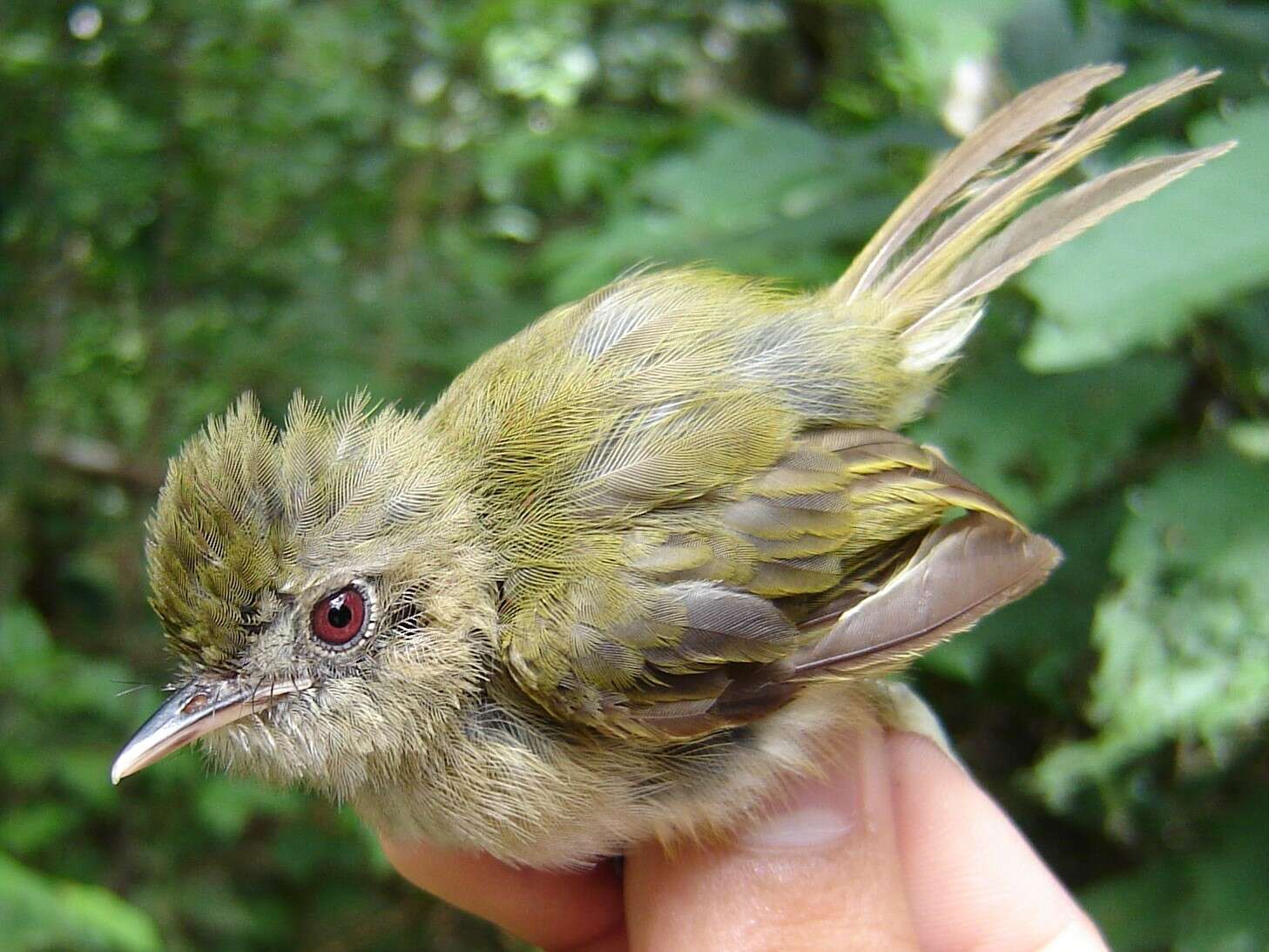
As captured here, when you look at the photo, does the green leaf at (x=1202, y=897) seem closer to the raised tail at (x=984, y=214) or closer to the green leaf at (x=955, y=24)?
the raised tail at (x=984, y=214)

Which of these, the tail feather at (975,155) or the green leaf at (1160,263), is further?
the tail feather at (975,155)

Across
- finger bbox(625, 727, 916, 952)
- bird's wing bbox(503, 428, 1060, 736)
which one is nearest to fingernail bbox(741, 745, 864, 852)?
finger bbox(625, 727, 916, 952)

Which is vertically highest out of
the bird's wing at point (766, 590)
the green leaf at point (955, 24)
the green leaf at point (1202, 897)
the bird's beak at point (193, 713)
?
the green leaf at point (955, 24)

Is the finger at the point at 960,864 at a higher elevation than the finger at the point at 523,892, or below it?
higher

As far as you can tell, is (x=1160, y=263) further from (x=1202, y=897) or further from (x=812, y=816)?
(x=1202, y=897)

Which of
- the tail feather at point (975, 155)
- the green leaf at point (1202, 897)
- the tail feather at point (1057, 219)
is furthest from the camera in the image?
the green leaf at point (1202, 897)

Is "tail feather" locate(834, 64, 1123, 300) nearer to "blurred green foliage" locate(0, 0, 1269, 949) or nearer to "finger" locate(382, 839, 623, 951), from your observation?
"blurred green foliage" locate(0, 0, 1269, 949)

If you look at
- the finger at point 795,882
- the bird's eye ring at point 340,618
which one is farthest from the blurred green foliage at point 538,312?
the bird's eye ring at point 340,618

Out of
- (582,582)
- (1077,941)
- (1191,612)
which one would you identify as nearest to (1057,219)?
(1191,612)
